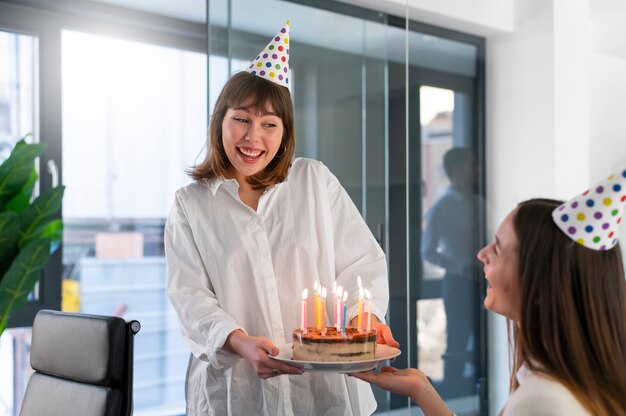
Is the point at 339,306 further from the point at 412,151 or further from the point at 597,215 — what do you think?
the point at 412,151

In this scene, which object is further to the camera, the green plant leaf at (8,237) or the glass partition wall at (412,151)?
the glass partition wall at (412,151)

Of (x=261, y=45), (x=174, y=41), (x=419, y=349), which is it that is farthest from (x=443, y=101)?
(x=174, y=41)

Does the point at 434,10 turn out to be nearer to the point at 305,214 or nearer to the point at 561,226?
the point at 305,214

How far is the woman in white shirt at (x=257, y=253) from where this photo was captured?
1846 millimetres

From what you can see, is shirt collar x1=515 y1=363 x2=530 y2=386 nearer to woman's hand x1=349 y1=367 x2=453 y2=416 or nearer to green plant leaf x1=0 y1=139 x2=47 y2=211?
woman's hand x1=349 y1=367 x2=453 y2=416

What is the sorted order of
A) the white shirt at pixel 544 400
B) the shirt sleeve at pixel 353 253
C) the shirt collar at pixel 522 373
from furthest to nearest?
the shirt sleeve at pixel 353 253
the shirt collar at pixel 522 373
the white shirt at pixel 544 400

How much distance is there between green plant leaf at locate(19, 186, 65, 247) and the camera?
3014mm

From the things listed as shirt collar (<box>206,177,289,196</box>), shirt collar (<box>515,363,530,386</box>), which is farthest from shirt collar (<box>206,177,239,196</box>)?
shirt collar (<box>515,363,530,386</box>)

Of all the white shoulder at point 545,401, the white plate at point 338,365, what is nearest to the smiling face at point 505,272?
the white shoulder at point 545,401

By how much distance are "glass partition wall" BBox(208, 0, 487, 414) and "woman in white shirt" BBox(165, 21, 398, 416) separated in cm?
126

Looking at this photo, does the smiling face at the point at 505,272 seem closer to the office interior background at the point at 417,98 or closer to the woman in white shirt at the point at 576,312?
the woman in white shirt at the point at 576,312

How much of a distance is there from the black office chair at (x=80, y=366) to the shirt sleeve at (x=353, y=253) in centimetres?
58

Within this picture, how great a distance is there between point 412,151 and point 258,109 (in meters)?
1.55

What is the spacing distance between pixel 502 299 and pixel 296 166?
30.5 inches
